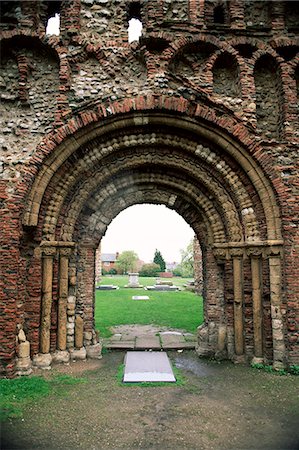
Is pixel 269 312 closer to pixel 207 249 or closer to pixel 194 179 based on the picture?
pixel 207 249

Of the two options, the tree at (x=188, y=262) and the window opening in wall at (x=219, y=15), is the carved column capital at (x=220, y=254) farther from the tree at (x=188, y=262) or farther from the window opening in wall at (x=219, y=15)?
the tree at (x=188, y=262)

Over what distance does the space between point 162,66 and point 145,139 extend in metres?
1.63

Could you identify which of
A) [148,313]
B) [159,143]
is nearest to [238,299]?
[159,143]

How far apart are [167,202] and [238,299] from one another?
9.61 feet

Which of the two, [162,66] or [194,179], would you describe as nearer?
[162,66]

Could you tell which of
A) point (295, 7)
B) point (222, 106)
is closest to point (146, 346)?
point (222, 106)

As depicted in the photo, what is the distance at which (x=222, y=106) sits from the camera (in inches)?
279

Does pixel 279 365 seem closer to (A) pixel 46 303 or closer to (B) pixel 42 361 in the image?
(B) pixel 42 361

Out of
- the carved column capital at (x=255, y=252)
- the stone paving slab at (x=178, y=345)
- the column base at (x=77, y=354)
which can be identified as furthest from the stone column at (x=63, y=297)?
the carved column capital at (x=255, y=252)

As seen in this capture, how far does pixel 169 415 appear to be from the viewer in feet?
15.6

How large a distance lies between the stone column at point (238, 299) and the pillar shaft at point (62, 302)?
379cm

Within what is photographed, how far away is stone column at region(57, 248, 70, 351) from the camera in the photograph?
6992mm

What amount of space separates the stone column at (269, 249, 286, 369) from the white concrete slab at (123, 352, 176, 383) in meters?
2.22

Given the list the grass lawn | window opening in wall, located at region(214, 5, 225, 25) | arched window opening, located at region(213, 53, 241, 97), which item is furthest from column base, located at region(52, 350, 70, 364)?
window opening in wall, located at region(214, 5, 225, 25)
